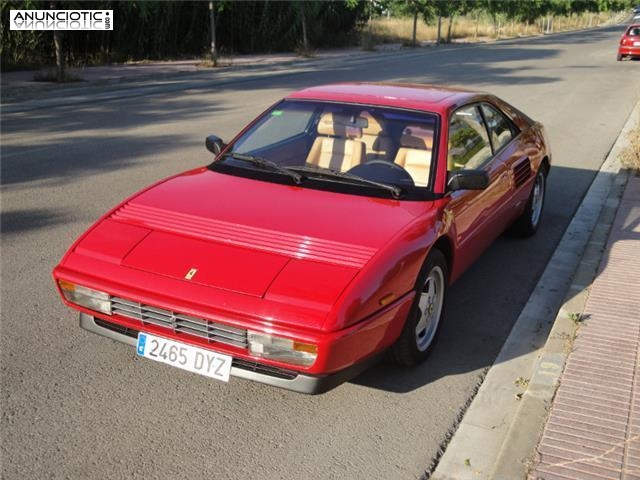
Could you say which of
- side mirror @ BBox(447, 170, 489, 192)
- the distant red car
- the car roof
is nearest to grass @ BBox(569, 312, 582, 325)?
side mirror @ BBox(447, 170, 489, 192)

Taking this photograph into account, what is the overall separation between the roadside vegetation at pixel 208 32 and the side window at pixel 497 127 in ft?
49.1

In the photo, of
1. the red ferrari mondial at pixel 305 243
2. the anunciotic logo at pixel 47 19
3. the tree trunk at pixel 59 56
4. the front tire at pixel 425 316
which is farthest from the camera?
the anunciotic logo at pixel 47 19

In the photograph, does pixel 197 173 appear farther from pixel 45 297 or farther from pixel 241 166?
pixel 45 297

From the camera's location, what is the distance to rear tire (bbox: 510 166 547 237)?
650 centimetres

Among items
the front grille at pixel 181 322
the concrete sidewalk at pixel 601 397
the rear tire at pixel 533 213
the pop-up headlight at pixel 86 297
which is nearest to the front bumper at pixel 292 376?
the front grille at pixel 181 322

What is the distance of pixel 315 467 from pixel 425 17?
4223cm

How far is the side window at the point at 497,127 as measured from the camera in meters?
5.54

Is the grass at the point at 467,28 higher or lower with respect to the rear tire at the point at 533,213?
higher

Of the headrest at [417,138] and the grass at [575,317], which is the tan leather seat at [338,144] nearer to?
the headrest at [417,138]

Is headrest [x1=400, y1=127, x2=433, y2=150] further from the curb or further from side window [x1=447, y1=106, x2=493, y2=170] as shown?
the curb

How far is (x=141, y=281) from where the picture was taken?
11.3 feet

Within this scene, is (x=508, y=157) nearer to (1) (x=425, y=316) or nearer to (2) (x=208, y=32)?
(1) (x=425, y=316)

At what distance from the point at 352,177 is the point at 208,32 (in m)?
25.9

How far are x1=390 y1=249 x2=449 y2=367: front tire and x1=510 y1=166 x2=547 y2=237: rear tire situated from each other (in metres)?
2.45
